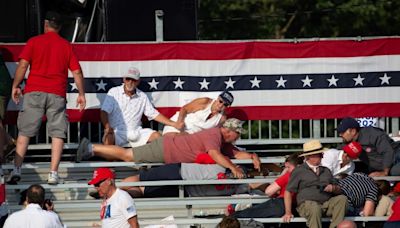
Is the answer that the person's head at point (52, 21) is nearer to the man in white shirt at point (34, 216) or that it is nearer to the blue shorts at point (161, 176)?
the blue shorts at point (161, 176)

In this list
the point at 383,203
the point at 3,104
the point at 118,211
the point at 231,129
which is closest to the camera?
the point at 118,211

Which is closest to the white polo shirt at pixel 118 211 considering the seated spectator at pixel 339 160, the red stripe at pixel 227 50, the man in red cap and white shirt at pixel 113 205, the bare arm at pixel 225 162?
the man in red cap and white shirt at pixel 113 205

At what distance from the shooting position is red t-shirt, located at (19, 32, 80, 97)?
14680 mm

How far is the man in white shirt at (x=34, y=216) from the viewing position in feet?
40.2

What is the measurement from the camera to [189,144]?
1502 cm

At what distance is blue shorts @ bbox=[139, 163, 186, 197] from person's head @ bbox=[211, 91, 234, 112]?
96cm

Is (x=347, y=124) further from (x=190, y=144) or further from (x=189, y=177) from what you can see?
(x=189, y=177)

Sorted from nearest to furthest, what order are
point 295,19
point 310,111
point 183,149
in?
point 183,149
point 310,111
point 295,19

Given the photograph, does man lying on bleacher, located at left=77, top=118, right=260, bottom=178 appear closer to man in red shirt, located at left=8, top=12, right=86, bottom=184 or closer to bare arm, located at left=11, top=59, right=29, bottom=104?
man in red shirt, located at left=8, top=12, right=86, bottom=184

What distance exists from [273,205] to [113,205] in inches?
73.8

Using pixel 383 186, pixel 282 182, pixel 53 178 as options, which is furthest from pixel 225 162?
pixel 53 178

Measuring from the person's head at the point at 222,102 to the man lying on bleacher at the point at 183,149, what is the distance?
1.39 ft

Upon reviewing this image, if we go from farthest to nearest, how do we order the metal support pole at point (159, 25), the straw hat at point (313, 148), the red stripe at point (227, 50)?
the metal support pole at point (159, 25)
the red stripe at point (227, 50)
the straw hat at point (313, 148)

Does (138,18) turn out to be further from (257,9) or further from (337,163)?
(257,9)
